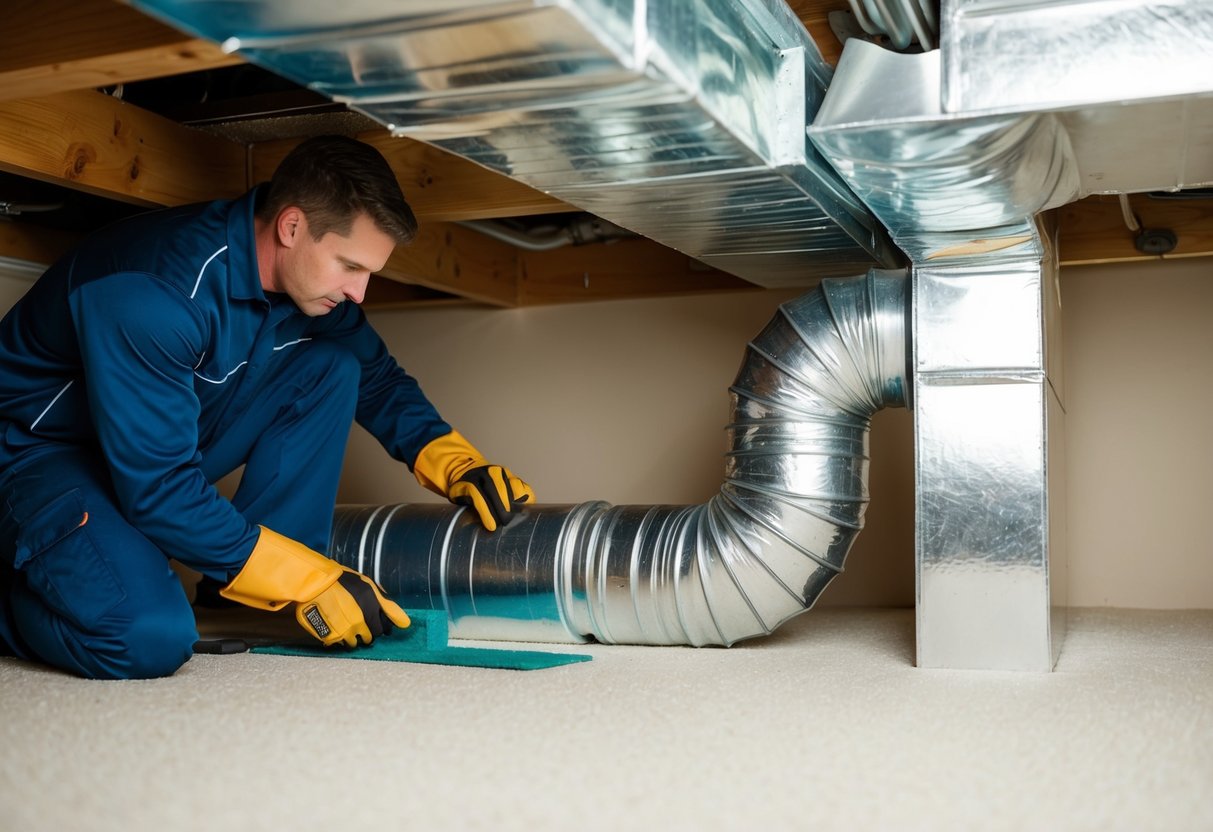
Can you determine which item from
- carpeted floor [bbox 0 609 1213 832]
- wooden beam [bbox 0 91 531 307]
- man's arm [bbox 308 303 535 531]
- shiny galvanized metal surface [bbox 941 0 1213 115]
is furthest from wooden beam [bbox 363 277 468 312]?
shiny galvanized metal surface [bbox 941 0 1213 115]

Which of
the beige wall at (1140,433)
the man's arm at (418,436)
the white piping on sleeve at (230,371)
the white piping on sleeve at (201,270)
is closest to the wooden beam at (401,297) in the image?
the man's arm at (418,436)

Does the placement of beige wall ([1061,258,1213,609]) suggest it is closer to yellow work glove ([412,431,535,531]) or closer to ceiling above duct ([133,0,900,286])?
ceiling above duct ([133,0,900,286])

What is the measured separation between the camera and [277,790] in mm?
1193

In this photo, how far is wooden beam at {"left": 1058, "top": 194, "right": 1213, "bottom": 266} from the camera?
2641mm

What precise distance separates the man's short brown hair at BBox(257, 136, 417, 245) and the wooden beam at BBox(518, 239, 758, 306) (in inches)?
47.1

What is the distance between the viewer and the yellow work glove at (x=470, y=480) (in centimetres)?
237

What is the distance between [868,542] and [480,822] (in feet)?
6.70

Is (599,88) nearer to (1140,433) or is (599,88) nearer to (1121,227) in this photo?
(1121,227)

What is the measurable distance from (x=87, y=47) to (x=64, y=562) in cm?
86

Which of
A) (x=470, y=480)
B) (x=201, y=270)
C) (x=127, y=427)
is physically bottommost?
(x=470, y=480)

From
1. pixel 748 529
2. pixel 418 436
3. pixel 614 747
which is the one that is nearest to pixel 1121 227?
pixel 748 529

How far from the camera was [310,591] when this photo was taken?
1996 mm

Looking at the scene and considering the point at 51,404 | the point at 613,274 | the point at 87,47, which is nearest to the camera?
the point at 87,47

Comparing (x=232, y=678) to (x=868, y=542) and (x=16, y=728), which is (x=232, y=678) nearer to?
(x=16, y=728)
